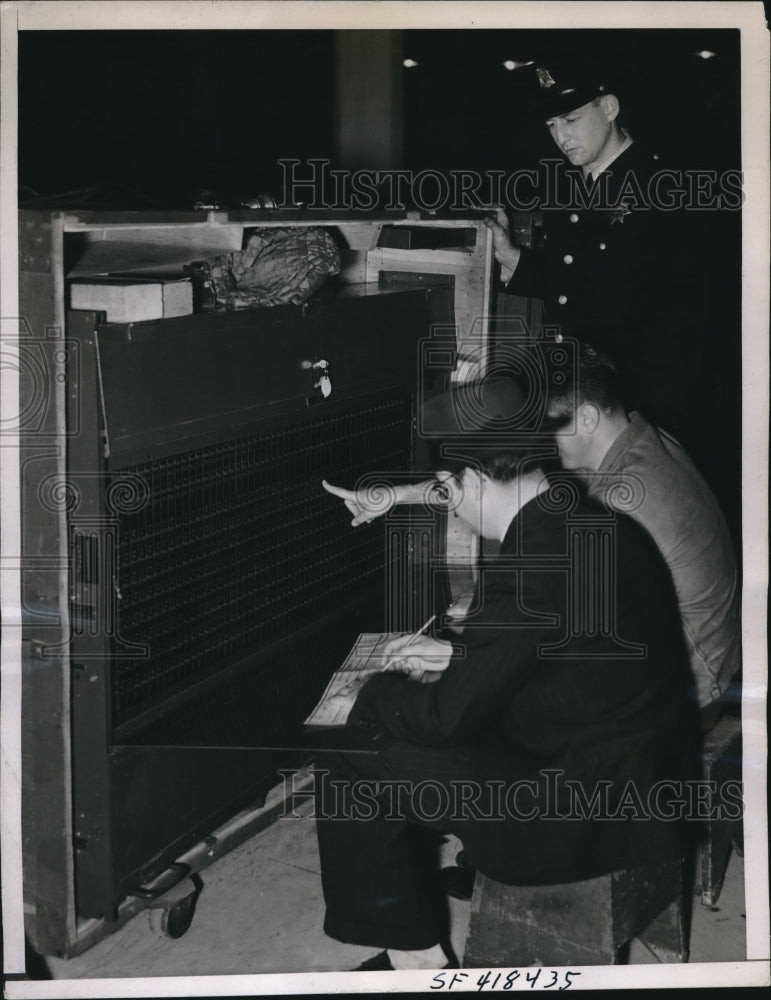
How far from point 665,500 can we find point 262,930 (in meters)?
1.42

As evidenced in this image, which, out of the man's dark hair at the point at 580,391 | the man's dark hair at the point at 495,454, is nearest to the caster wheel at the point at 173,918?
the man's dark hair at the point at 495,454

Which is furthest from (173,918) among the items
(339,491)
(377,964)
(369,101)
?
(369,101)

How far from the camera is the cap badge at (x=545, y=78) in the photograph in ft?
9.34

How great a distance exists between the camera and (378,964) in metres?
2.65

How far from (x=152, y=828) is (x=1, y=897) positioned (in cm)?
35

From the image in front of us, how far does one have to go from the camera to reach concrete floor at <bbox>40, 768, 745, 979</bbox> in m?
2.64

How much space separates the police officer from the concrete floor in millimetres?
1313

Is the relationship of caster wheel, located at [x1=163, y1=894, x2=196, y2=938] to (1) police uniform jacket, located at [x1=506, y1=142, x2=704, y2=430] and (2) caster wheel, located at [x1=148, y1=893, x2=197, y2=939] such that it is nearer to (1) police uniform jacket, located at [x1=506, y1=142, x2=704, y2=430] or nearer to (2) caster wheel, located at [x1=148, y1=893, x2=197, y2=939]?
(2) caster wheel, located at [x1=148, y1=893, x2=197, y2=939]

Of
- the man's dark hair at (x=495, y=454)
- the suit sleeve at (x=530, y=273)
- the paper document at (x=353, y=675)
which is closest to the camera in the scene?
the man's dark hair at (x=495, y=454)

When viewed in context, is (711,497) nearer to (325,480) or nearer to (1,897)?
(325,480)

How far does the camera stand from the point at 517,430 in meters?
2.89

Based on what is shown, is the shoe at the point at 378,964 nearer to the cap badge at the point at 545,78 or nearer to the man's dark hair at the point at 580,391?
the man's dark hair at the point at 580,391

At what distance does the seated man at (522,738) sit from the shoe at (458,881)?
335mm

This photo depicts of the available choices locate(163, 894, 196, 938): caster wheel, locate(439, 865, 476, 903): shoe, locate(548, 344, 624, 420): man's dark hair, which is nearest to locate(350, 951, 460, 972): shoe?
locate(439, 865, 476, 903): shoe
